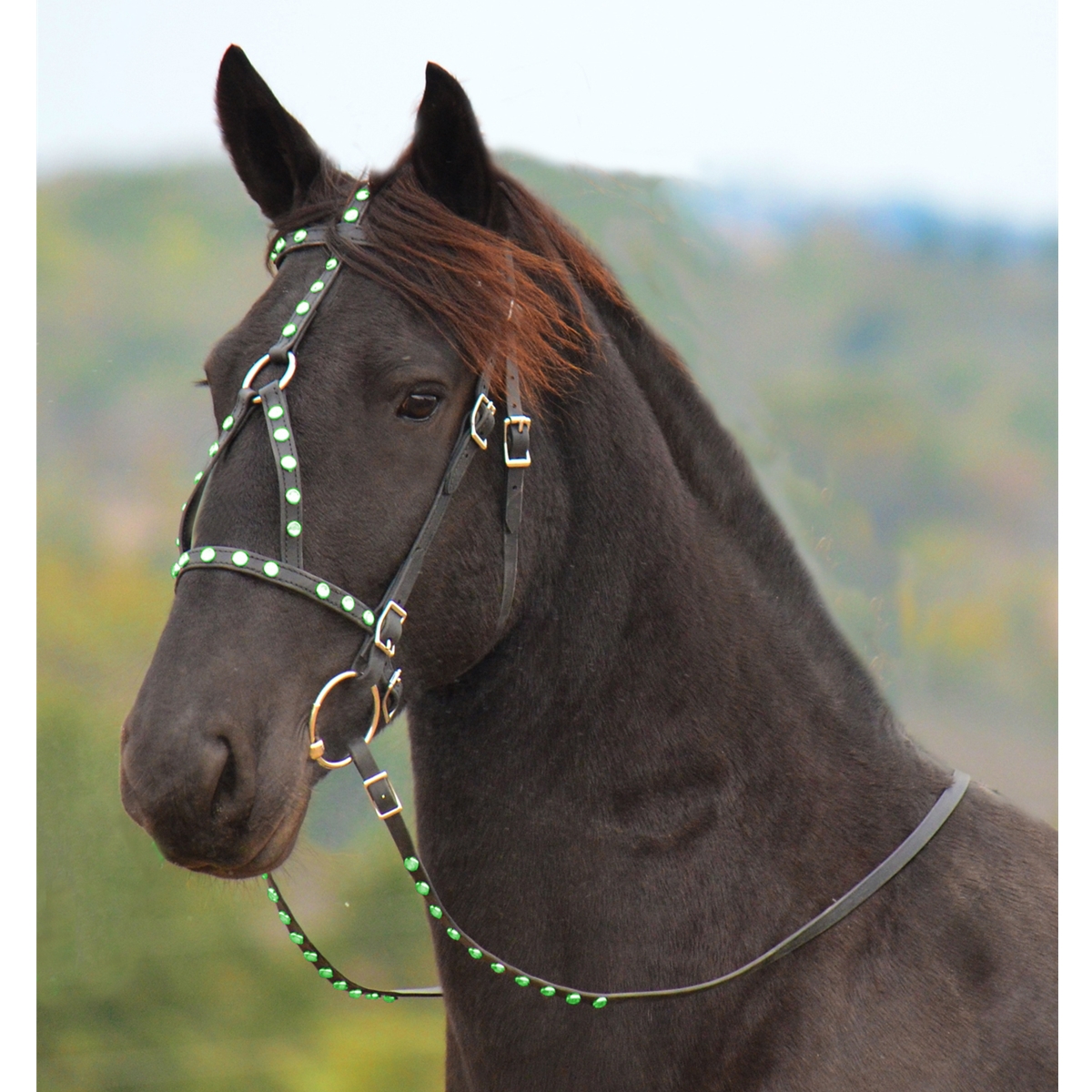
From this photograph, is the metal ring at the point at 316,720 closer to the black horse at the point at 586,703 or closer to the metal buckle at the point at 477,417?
the black horse at the point at 586,703

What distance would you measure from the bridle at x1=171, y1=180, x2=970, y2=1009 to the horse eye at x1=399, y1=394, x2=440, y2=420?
0.07 meters

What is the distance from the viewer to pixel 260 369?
5.10 ft

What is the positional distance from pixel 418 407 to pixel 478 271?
0.25 m

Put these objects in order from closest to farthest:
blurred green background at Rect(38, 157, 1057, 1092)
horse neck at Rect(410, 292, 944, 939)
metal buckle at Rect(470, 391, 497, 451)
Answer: metal buckle at Rect(470, 391, 497, 451) → horse neck at Rect(410, 292, 944, 939) → blurred green background at Rect(38, 157, 1057, 1092)

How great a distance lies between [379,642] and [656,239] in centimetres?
222

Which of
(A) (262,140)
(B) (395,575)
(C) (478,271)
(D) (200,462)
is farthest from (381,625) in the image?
(D) (200,462)

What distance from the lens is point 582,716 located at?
1756 mm

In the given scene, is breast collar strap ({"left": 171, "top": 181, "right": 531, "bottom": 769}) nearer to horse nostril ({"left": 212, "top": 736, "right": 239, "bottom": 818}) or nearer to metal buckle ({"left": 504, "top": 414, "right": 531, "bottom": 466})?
metal buckle ({"left": 504, "top": 414, "right": 531, "bottom": 466})

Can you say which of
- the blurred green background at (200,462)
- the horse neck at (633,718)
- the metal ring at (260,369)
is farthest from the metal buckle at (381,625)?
the blurred green background at (200,462)

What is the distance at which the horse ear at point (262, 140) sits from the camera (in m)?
1.76

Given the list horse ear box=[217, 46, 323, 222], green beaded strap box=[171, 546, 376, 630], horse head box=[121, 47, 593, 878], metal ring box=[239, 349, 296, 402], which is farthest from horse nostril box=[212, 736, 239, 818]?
horse ear box=[217, 46, 323, 222]

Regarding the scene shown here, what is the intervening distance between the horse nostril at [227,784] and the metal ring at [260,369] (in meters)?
0.52

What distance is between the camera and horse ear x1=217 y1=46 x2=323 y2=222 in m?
1.76
